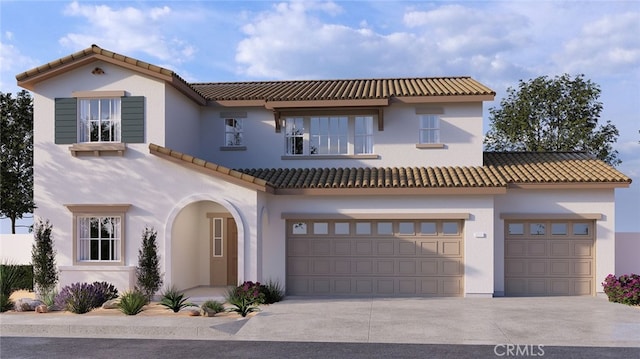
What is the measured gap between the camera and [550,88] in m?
33.3

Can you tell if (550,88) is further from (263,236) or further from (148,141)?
(148,141)

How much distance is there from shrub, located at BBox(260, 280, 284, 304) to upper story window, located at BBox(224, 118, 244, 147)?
220 inches

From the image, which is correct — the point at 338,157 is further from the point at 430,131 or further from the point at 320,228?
the point at 430,131

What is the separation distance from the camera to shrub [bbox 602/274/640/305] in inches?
695

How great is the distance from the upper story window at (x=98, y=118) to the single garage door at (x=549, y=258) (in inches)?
479

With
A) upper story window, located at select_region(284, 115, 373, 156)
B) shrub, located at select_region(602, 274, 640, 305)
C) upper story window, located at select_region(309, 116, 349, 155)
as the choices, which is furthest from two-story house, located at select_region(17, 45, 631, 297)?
shrub, located at select_region(602, 274, 640, 305)

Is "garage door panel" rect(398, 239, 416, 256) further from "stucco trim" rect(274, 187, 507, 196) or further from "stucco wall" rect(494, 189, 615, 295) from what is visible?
"stucco wall" rect(494, 189, 615, 295)

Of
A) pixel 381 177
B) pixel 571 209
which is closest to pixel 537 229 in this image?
pixel 571 209

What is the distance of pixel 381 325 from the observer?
14.0m

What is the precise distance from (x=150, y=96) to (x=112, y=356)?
31.2ft

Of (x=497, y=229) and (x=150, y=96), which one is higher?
(x=150, y=96)

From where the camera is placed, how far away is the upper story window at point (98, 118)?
19.1 meters

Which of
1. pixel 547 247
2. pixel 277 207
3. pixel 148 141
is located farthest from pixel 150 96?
pixel 547 247

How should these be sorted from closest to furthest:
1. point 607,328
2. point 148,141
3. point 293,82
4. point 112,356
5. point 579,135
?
point 112,356 → point 607,328 → point 148,141 → point 293,82 → point 579,135
